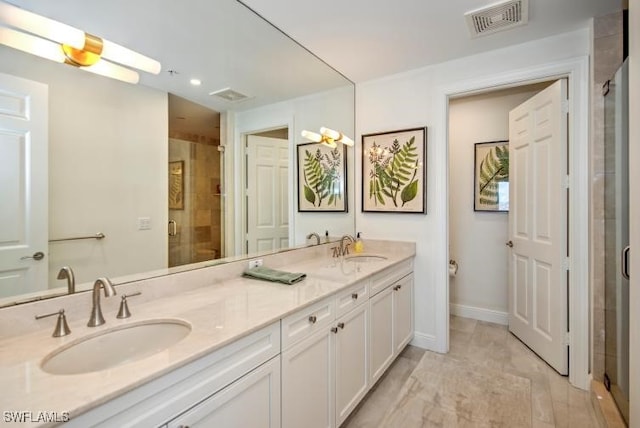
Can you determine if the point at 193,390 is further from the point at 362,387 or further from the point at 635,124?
the point at 635,124

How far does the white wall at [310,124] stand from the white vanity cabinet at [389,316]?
765 millimetres

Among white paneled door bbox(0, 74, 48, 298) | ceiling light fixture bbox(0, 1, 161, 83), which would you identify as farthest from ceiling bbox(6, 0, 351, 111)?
white paneled door bbox(0, 74, 48, 298)

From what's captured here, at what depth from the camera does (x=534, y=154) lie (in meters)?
2.61

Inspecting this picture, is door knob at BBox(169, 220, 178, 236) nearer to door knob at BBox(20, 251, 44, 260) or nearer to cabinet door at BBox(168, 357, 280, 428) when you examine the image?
door knob at BBox(20, 251, 44, 260)

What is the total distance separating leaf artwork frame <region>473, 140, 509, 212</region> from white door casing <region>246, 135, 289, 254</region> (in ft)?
7.08

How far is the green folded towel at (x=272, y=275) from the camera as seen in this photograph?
5.74ft

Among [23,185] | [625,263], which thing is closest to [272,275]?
[23,185]

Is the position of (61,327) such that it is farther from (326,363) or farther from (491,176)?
(491,176)

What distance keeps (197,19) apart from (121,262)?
1465 millimetres

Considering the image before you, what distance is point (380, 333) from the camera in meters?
2.16

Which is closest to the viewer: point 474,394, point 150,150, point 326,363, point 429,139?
point 326,363

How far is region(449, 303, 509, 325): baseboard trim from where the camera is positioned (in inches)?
130

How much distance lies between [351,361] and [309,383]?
0.42 metres

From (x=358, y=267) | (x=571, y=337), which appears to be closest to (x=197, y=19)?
(x=358, y=267)
